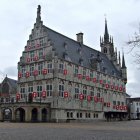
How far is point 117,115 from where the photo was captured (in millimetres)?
70500

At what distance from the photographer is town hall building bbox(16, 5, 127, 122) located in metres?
50.4

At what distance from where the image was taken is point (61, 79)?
167ft

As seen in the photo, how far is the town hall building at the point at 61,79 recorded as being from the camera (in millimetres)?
50406

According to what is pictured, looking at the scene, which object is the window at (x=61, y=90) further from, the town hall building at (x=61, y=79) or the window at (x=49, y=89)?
the window at (x=49, y=89)

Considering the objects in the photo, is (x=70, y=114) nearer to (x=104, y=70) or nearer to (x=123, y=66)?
(x=104, y=70)

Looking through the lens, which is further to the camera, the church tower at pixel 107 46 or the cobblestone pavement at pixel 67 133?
the church tower at pixel 107 46

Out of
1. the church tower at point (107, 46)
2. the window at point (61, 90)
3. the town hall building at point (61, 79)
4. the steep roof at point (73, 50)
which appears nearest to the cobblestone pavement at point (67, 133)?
the town hall building at point (61, 79)

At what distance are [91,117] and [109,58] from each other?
71.7 ft

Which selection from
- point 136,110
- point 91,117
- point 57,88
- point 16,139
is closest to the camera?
point 16,139

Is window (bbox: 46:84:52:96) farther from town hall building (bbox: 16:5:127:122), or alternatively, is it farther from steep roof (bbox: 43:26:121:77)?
steep roof (bbox: 43:26:121:77)

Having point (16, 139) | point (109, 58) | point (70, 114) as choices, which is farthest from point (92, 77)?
point (16, 139)

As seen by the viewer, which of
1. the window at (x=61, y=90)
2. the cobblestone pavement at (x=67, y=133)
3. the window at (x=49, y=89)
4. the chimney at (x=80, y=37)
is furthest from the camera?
the chimney at (x=80, y=37)

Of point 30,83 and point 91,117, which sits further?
point 91,117

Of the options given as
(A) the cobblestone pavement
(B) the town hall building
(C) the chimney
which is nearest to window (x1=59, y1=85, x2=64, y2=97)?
(B) the town hall building
